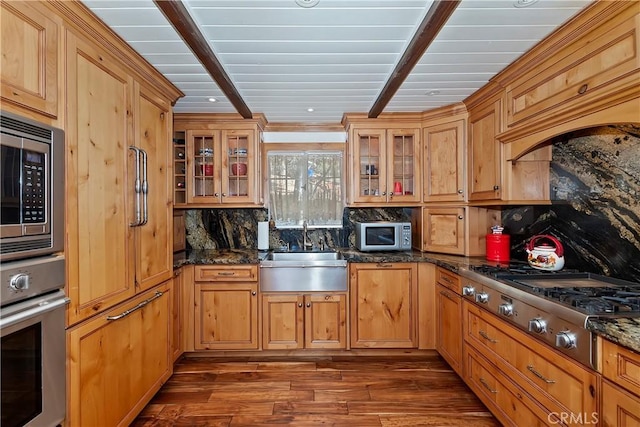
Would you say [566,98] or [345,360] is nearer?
[566,98]

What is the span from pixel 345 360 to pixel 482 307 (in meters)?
1.33

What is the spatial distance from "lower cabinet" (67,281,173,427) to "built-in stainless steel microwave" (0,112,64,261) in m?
0.47

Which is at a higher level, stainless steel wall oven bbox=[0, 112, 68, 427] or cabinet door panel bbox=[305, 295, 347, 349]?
stainless steel wall oven bbox=[0, 112, 68, 427]

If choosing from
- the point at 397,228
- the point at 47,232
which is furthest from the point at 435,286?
the point at 47,232

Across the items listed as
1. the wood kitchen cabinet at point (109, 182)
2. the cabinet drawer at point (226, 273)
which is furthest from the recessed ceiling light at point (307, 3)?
the cabinet drawer at point (226, 273)

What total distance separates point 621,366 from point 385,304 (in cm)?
181

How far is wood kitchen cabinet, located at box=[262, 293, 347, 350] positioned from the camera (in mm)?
2859

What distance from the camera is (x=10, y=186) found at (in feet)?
3.75

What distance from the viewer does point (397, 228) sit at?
10.2 ft

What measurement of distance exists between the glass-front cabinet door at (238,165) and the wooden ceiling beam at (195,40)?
0.64 meters

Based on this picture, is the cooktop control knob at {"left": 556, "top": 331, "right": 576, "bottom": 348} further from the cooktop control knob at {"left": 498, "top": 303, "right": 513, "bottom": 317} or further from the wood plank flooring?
the wood plank flooring

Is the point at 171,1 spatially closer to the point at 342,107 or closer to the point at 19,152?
the point at 19,152

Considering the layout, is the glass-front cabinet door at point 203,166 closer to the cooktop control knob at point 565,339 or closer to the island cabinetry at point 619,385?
the cooktop control knob at point 565,339

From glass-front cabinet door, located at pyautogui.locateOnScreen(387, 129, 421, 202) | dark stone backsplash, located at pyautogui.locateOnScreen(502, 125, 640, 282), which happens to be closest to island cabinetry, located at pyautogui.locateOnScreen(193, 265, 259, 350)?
glass-front cabinet door, located at pyautogui.locateOnScreen(387, 129, 421, 202)
